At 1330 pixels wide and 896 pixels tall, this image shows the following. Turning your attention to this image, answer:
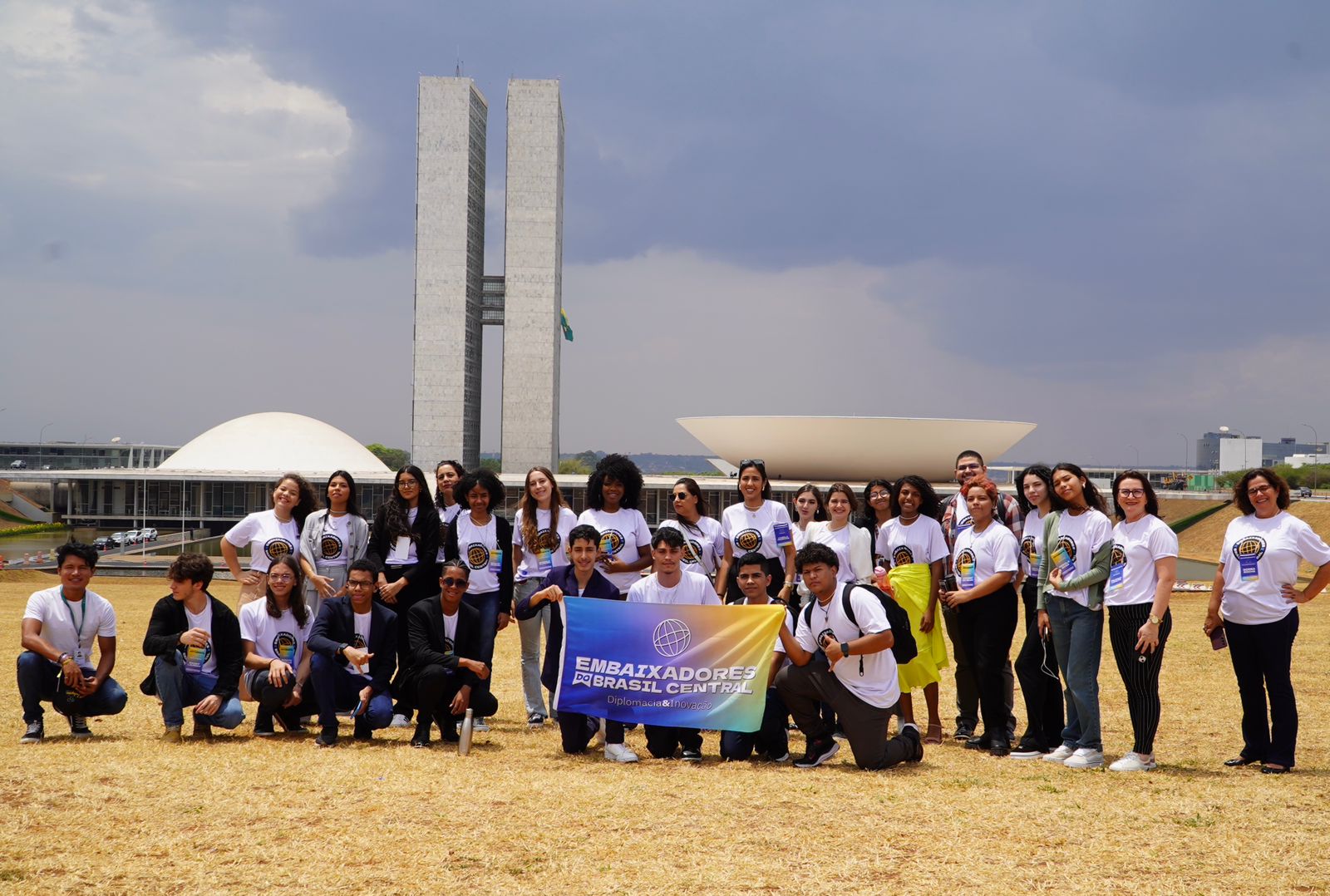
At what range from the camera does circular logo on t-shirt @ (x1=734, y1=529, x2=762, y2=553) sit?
7.94 meters

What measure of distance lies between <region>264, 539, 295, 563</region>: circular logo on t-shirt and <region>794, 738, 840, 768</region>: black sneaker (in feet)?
13.0

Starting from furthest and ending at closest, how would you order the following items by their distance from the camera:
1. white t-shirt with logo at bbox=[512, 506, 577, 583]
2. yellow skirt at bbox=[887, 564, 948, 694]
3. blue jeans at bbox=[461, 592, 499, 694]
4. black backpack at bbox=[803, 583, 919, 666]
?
white t-shirt with logo at bbox=[512, 506, 577, 583], blue jeans at bbox=[461, 592, 499, 694], yellow skirt at bbox=[887, 564, 948, 694], black backpack at bbox=[803, 583, 919, 666]

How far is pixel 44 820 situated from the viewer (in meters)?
4.71

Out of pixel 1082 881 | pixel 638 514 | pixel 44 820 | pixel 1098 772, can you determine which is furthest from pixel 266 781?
pixel 1098 772

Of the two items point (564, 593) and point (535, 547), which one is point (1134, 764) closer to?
point (564, 593)

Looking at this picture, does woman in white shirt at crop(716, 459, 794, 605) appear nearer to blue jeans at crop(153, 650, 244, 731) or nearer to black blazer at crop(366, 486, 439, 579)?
black blazer at crop(366, 486, 439, 579)

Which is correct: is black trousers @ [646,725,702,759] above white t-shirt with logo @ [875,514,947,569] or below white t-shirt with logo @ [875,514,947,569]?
below

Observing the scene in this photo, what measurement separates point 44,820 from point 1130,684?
18.8 ft

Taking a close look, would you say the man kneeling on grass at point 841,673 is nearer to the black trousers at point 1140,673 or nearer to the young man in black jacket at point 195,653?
the black trousers at point 1140,673

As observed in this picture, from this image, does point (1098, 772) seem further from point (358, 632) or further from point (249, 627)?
point (249, 627)

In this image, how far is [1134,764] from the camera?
6.18 m

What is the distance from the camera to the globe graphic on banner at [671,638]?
6.68 metres

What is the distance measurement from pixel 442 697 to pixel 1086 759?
13.0 ft

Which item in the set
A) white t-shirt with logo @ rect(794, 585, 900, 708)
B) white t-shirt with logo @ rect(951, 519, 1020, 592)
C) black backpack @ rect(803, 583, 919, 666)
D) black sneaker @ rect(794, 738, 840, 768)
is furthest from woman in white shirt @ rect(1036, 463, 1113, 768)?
black sneaker @ rect(794, 738, 840, 768)
